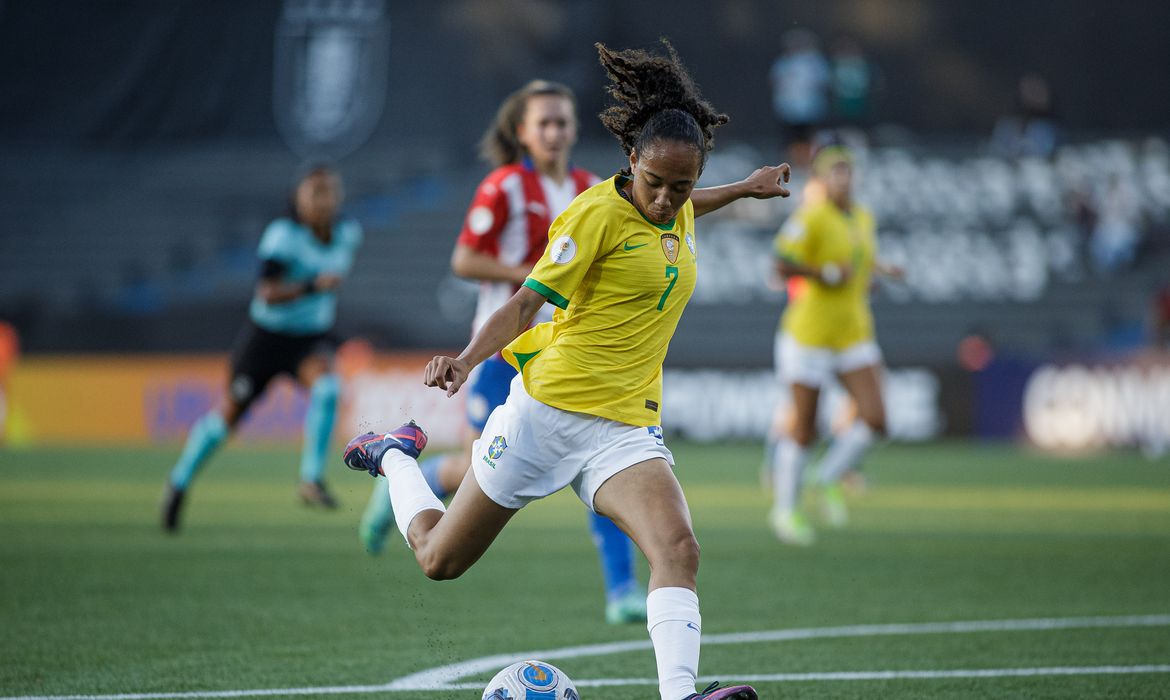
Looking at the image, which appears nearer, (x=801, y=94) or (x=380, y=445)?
(x=380, y=445)

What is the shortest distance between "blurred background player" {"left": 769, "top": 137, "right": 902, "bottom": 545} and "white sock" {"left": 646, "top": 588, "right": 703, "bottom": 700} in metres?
5.81

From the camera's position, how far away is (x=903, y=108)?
85.6 feet

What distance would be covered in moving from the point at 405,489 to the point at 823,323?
19.1 ft

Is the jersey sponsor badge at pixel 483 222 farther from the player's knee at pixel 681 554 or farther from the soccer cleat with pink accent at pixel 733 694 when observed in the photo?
the soccer cleat with pink accent at pixel 733 694

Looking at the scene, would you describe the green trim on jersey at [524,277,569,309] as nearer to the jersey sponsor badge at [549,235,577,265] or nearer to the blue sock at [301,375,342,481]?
the jersey sponsor badge at [549,235,577,265]

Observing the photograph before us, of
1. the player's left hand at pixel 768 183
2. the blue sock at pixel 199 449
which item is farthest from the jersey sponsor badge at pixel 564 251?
the blue sock at pixel 199 449

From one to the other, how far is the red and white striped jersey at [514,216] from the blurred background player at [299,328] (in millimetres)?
3554

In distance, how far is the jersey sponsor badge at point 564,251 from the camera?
450cm

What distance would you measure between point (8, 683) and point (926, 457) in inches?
578

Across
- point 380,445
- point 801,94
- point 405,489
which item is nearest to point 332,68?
point 801,94

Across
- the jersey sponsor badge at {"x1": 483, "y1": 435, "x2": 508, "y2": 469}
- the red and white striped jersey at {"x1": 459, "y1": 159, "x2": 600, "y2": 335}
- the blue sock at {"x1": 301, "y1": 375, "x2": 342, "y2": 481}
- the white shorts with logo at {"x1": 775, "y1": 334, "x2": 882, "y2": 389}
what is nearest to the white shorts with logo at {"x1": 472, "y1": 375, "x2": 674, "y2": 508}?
the jersey sponsor badge at {"x1": 483, "y1": 435, "x2": 508, "y2": 469}

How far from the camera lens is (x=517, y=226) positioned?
7.13 m

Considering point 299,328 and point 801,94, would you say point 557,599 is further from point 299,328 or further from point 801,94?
point 801,94

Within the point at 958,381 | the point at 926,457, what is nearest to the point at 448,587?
the point at 926,457
